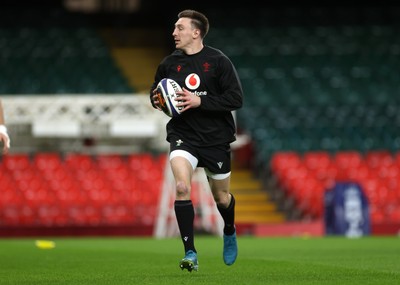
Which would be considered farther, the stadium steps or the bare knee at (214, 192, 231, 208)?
the stadium steps

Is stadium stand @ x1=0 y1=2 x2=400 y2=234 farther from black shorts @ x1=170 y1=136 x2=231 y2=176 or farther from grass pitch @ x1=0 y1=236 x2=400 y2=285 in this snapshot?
black shorts @ x1=170 y1=136 x2=231 y2=176

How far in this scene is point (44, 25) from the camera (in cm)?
3064

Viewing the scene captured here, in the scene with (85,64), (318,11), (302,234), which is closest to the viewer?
(302,234)

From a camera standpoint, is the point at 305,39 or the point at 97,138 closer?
the point at 97,138

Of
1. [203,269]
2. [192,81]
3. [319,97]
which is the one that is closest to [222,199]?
[203,269]

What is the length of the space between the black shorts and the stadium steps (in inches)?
592

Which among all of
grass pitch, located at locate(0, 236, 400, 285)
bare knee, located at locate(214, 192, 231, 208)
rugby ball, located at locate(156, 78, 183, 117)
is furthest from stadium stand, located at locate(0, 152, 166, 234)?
rugby ball, located at locate(156, 78, 183, 117)

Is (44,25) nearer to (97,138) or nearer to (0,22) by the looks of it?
(0,22)

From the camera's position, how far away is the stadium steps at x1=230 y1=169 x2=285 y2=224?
80.8ft

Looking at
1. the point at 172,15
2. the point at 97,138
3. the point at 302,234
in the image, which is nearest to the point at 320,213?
the point at 302,234

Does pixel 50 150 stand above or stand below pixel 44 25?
below

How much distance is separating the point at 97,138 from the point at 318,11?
11556mm

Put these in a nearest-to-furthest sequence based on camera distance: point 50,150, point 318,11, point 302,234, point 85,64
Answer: point 302,234, point 50,150, point 85,64, point 318,11

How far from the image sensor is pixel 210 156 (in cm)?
900
